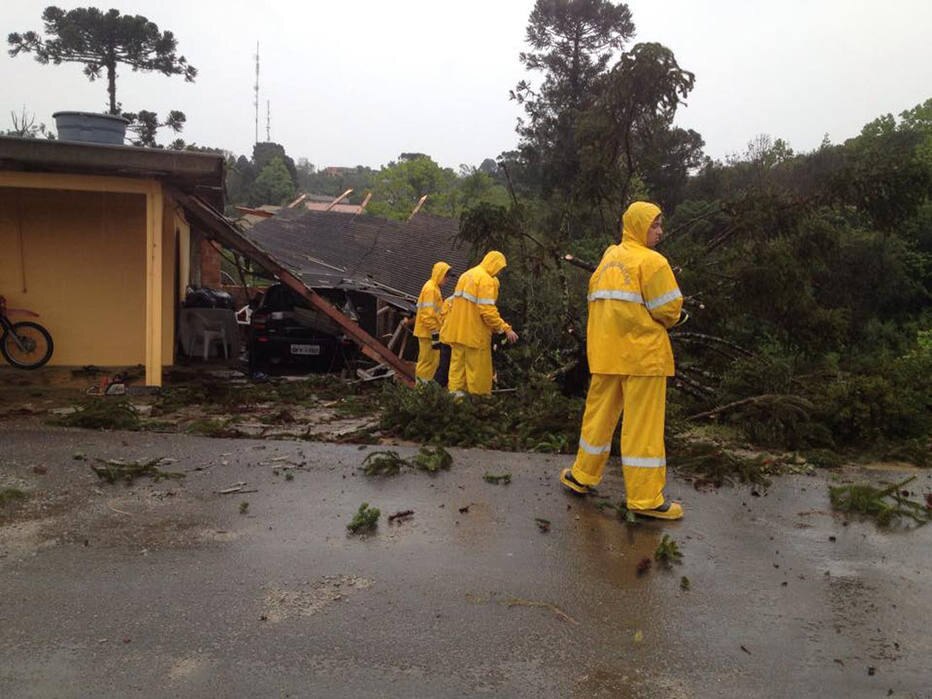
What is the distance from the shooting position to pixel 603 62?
3541 cm

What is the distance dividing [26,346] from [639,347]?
8724 millimetres

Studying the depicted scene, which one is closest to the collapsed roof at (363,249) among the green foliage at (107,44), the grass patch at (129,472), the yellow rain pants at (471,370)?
the yellow rain pants at (471,370)

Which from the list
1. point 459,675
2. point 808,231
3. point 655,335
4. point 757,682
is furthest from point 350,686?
point 808,231

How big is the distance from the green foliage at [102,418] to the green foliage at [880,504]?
5792 millimetres

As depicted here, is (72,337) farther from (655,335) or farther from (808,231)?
(808,231)

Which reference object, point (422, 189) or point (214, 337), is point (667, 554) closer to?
point (214, 337)

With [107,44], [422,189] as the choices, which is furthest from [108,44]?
[422,189]

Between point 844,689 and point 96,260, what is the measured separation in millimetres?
10401

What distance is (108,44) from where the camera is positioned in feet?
109

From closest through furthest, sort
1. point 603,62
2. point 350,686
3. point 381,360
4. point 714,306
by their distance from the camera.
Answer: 1. point 350,686
2. point 714,306
3. point 381,360
4. point 603,62

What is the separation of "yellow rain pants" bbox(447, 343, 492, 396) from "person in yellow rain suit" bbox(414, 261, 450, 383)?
137 centimetres

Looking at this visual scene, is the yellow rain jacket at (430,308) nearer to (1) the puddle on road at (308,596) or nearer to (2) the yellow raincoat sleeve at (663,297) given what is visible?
(2) the yellow raincoat sleeve at (663,297)

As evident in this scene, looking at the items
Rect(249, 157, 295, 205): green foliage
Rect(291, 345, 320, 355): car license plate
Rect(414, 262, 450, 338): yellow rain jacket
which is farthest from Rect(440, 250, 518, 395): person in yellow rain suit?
Rect(249, 157, 295, 205): green foliage

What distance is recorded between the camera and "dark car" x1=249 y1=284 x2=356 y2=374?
12.0 meters
